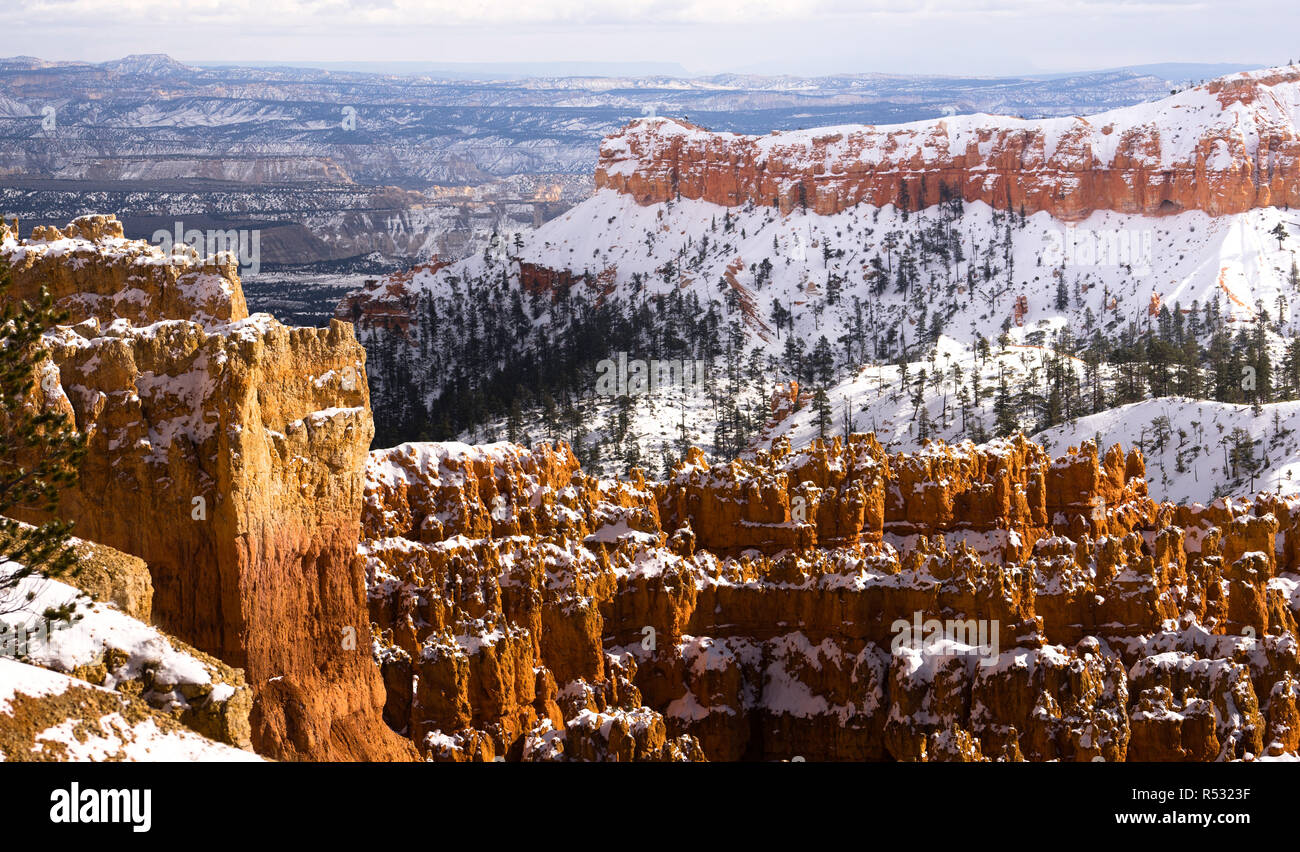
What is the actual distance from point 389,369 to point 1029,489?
12211 centimetres

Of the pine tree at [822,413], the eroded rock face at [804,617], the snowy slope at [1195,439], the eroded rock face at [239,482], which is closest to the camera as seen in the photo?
the eroded rock face at [239,482]

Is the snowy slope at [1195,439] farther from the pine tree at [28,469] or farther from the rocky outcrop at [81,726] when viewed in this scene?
the rocky outcrop at [81,726]

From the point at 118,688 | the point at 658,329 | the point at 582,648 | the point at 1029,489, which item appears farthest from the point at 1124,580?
the point at 658,329

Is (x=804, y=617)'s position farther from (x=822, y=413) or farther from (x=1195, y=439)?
(x=822, y=413)

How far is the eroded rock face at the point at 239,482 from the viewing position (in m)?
A: 37.9

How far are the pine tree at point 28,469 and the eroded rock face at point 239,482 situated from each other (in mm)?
2374

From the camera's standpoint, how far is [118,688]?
101 feet

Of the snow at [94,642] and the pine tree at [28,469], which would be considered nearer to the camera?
the snow at [94,642]

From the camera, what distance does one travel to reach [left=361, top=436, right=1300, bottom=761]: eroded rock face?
188 feet

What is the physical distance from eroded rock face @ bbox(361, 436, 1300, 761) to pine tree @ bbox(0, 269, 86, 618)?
23.4m

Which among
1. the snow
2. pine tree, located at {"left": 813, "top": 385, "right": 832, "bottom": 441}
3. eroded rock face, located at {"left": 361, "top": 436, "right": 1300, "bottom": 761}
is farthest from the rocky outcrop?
pine tree, located at {"left": 813, "top": 385, "right": 832, "bottom": 441}

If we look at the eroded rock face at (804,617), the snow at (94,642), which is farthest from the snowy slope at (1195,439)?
the snow at (94,642)

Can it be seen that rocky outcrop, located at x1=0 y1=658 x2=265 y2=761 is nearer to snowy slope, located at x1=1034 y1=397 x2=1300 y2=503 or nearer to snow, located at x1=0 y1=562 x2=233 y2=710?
snow, located at x1=0 y1=562 x2=233 y2=710

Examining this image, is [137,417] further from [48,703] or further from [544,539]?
[544,539]
